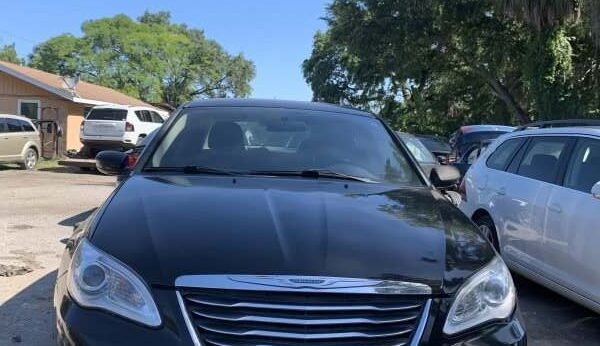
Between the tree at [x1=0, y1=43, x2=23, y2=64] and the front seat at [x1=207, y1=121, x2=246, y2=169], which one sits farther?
the tree at [x1=0, y1=43, x2=23, y2=64]

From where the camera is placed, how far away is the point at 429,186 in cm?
421

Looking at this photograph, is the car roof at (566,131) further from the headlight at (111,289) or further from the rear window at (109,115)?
the rear window at (109,115)

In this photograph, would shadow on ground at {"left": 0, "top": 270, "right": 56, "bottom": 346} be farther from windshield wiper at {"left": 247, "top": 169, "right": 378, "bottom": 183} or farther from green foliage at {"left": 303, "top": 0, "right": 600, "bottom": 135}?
green foliage at {"left": 303, "top": 0, "right": 600, "bottom": 135}

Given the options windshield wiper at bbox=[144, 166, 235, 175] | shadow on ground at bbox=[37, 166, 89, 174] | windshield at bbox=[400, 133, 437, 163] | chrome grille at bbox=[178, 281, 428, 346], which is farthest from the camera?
shadow on ground at bbox=[37, 166, 89, 174]

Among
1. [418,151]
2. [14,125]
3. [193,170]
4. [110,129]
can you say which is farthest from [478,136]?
[14,125]

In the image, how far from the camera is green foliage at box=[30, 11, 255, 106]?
178 feet

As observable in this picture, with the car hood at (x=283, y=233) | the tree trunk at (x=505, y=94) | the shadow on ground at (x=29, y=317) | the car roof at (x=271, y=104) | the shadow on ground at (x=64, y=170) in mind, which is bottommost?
the shadow on ground at (x=64, y=170)

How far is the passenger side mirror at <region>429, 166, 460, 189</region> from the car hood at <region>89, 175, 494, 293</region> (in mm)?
1121

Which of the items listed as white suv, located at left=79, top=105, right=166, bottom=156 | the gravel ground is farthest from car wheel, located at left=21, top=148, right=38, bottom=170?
the gravel ground

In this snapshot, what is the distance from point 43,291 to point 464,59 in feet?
94.4

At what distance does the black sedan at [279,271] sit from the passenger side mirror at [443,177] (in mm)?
1048

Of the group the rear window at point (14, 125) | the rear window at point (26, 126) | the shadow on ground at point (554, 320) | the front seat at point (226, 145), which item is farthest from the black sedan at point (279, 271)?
the rear window at point (26, 126)

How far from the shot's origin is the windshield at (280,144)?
4.15 meters

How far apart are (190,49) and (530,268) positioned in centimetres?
5622
